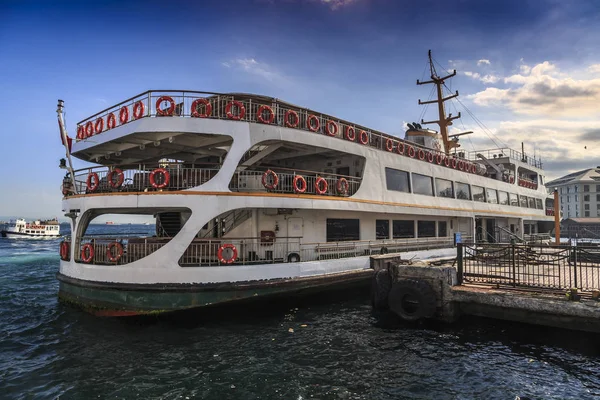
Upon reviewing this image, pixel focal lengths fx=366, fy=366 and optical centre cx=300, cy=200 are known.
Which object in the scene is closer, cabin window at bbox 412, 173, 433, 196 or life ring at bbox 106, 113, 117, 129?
life ring at bbox 106, 113, 117, 129

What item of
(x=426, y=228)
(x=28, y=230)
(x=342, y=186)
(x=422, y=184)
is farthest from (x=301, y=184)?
(x=28, y=230)

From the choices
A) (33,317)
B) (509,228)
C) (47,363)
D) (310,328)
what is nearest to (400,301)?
(310,328)

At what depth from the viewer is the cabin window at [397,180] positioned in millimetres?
18234

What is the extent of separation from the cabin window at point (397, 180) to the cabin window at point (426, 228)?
2.79m

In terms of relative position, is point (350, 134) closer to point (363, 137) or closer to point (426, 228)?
point (363, 137)

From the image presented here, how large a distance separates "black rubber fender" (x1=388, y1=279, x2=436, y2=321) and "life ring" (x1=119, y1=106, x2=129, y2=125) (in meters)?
10.9

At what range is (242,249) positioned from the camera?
43.5 ft

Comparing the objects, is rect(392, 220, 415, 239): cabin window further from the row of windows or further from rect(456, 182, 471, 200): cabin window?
rect(456, 182, 471, 200): cabin window

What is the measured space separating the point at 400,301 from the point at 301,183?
5342mm

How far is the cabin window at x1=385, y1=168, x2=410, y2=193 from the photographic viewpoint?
59.8 feet

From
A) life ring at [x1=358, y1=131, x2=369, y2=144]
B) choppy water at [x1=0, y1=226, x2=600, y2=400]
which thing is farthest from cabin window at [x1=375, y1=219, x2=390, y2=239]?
choppy water at [x1=0, y1=226, x2=600, y2=400]

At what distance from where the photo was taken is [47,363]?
8531mm

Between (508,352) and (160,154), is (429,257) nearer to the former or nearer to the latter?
(508,352)

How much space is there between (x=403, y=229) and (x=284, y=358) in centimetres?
1279
